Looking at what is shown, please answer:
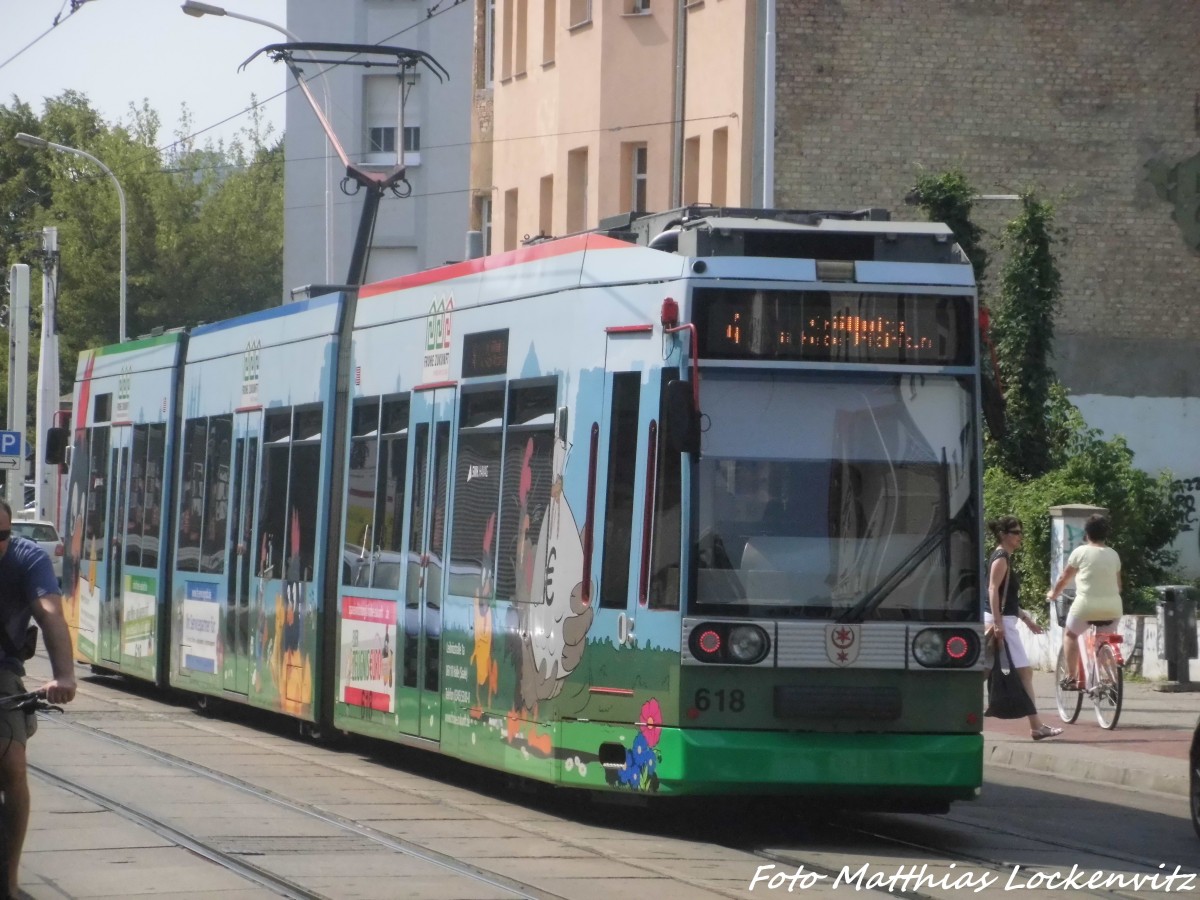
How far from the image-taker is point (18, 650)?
320 inches

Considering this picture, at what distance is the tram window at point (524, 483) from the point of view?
11805 mm

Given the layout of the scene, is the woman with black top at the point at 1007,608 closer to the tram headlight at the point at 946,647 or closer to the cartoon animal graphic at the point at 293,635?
the cartoon animal graphic at the point at 293,635

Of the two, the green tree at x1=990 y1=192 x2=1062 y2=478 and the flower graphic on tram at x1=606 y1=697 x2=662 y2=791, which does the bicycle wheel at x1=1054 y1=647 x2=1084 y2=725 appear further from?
the green tree at x1=990 y1=192 x2=1062 y2=478

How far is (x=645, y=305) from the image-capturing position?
36.4 ft

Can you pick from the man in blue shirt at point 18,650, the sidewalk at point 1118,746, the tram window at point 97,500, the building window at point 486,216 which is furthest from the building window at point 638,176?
the man in blue shirt at point 18,650

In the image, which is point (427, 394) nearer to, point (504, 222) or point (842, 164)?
point (842, 164)

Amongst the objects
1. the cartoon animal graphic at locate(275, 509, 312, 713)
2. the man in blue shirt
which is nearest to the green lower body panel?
the man in blue shirt

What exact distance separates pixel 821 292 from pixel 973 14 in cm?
2533

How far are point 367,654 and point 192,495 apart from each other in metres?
5.01

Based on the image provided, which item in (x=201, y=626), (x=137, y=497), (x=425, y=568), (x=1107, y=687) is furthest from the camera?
(x=137, y=497)

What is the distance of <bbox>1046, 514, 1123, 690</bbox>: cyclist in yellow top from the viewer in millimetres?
18219

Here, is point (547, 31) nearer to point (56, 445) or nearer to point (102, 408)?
point (56, 445)

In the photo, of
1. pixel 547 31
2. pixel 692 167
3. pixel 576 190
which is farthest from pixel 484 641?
pixel 547 31

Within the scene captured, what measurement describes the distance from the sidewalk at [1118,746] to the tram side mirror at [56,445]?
991 cm
